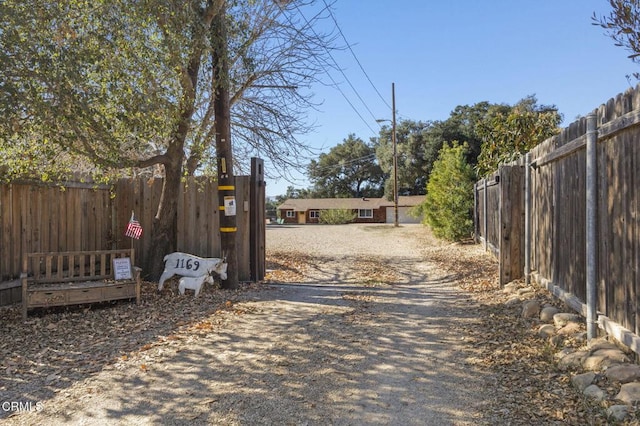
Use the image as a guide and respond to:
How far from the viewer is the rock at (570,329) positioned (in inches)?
181

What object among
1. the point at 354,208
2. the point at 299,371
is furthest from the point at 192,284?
the point at 354,208

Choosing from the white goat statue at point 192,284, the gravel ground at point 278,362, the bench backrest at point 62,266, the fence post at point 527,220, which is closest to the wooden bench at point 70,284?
the bench backrest at point 62,266

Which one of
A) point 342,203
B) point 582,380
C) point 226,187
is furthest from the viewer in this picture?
point 342,203

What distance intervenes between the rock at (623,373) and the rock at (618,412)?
41 centimetres

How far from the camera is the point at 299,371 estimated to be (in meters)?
4.15

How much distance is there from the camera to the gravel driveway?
3.37 meters

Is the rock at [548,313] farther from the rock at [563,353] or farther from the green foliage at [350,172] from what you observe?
the green foliage at [350,172]

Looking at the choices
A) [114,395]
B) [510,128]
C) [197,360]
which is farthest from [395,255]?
[114,395]

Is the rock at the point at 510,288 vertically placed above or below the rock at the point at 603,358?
above

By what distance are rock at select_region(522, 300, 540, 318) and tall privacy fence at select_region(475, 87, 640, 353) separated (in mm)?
317

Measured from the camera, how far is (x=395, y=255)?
45.5ft

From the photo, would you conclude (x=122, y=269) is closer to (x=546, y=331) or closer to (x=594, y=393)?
(x=546, y=331)

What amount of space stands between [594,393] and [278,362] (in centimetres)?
257

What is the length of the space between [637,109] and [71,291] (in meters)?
6.67
